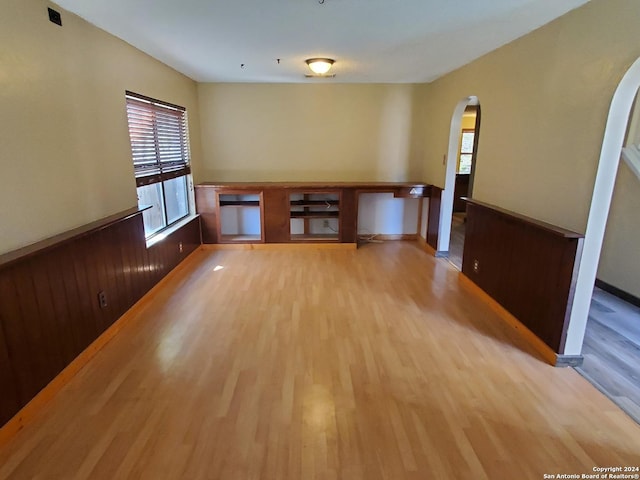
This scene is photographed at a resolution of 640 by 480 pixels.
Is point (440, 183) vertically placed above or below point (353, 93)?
below

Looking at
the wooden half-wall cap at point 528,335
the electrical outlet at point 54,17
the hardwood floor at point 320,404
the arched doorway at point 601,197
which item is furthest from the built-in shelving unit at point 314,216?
the arched doorway at point 601,197

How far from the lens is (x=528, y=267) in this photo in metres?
2.78

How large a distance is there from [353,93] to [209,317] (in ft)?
12.6

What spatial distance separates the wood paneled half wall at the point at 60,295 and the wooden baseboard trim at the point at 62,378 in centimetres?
3

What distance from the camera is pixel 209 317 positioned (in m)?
3.16

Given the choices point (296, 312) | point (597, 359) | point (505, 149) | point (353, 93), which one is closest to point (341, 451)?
point (296, 312)

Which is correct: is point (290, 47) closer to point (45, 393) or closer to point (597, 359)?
point (45, 393)

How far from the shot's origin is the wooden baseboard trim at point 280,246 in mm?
5250

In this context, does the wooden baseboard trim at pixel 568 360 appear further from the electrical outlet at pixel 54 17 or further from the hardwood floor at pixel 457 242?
the electrical outlet at pixel 54 17

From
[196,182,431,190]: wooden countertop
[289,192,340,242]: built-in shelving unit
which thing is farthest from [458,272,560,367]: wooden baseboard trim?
[289,192,340,242]: built-in shelving unit

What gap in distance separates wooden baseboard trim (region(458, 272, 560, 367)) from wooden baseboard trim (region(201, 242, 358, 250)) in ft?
6.15

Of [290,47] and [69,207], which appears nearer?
[69,207]

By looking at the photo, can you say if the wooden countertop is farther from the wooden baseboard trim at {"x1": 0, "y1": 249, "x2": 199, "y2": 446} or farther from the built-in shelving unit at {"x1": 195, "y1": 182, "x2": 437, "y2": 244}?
the wooden baseboard trim at {"x1": 0, "y1": 249, "x2": 199, "y2": 446}

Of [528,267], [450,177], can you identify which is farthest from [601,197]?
[450,177]
